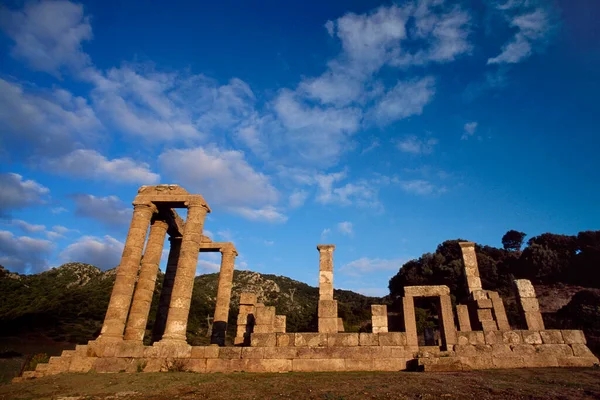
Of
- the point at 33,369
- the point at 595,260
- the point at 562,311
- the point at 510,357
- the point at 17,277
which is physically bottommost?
the point at 33,369

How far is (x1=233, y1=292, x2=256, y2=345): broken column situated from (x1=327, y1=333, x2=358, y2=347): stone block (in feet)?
17.1

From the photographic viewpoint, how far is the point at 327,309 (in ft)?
46.9

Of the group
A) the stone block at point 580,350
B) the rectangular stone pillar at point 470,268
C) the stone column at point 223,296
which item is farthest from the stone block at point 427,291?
the stone column at point 223,296

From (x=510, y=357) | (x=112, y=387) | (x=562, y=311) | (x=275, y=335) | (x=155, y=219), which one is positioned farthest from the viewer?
(x=562, y=311)

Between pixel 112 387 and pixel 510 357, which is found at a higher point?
pixel 510 357

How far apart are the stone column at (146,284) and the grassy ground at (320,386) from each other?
4.75m

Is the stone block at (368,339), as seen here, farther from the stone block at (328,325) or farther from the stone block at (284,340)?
Result: the stone block at (284,340)

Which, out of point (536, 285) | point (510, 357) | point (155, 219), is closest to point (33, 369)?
point (155, 219)

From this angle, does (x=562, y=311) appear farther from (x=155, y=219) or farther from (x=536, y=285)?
(x=155, y=219)

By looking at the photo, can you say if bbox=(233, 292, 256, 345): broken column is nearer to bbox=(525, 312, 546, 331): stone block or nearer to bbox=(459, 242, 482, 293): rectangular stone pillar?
bbox=(459, 242, 482, 293): rectangular stone pillar

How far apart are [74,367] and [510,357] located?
16.6 meters

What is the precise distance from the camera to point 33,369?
13.4 meters

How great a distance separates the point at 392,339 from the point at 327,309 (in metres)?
2.84

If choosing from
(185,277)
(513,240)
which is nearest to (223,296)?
(185,277)
